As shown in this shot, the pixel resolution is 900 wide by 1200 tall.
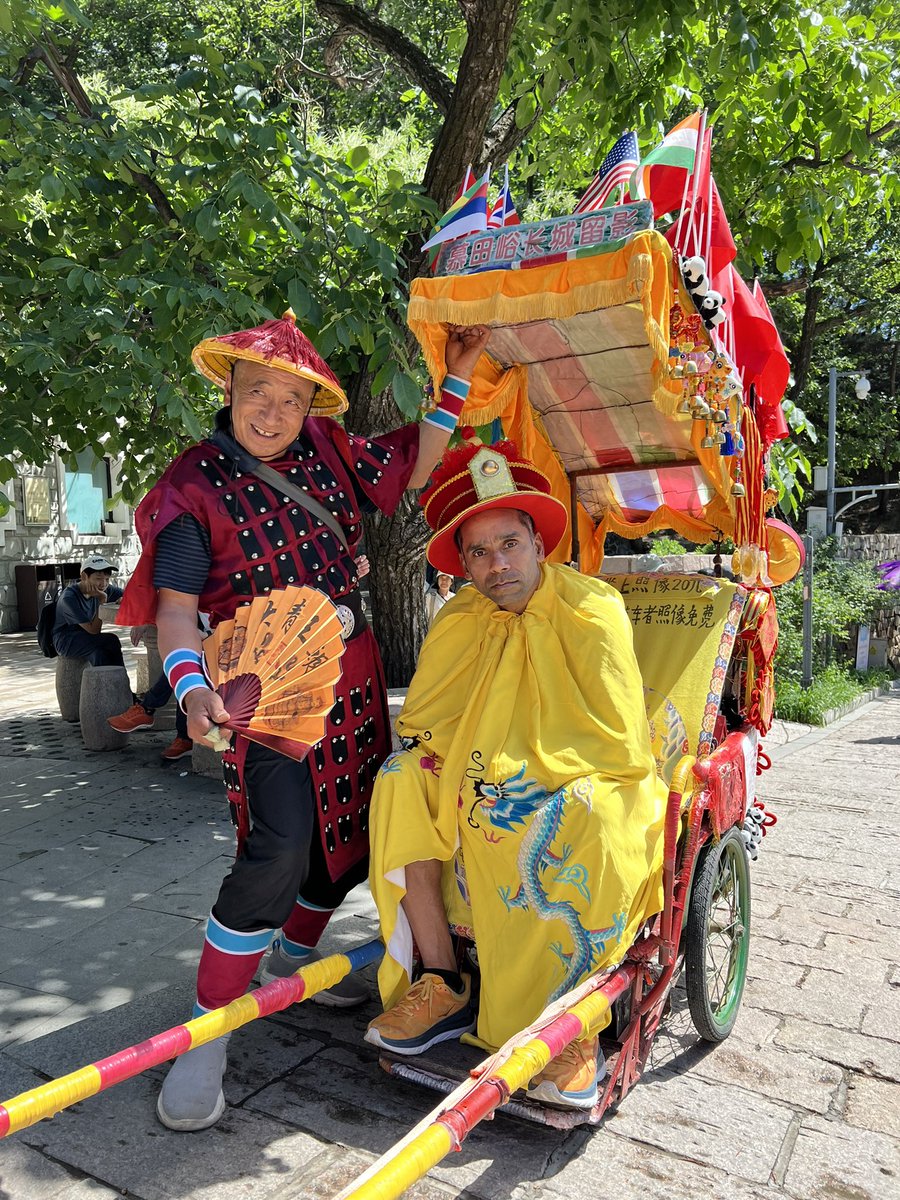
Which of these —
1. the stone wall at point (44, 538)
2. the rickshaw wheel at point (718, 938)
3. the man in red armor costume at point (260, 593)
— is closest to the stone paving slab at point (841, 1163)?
the rickshaw wheel at point (718, 938)

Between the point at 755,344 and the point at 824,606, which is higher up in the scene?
the point at 755,344

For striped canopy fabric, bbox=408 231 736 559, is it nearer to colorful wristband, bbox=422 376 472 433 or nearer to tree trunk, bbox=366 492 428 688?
colorful wristband, bbox=422 376 472 433

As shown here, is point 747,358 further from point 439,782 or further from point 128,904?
point 128,904

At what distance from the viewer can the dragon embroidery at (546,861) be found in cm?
240

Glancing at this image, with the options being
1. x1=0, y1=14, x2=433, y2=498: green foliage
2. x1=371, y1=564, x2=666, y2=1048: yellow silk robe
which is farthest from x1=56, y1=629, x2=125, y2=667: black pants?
x1=371, y1=564, x2=666, y2=1048: yellow silk robe

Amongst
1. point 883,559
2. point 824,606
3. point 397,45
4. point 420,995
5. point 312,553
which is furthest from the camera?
point 883,559

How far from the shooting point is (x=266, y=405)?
2.66 m

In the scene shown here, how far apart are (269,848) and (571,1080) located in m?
0.97

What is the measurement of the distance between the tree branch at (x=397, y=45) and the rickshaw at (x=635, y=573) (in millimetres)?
4112

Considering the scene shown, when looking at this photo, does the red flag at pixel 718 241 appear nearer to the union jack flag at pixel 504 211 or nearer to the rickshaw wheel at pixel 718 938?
the union jack flag at pixel 504 211

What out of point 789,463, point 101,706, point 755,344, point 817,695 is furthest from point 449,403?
point 817,695

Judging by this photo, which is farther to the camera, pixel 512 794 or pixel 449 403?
pixel 449 403

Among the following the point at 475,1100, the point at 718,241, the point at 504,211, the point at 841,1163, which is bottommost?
the point at 841,1163

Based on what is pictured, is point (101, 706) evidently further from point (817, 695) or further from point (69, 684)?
point (817, 695)
